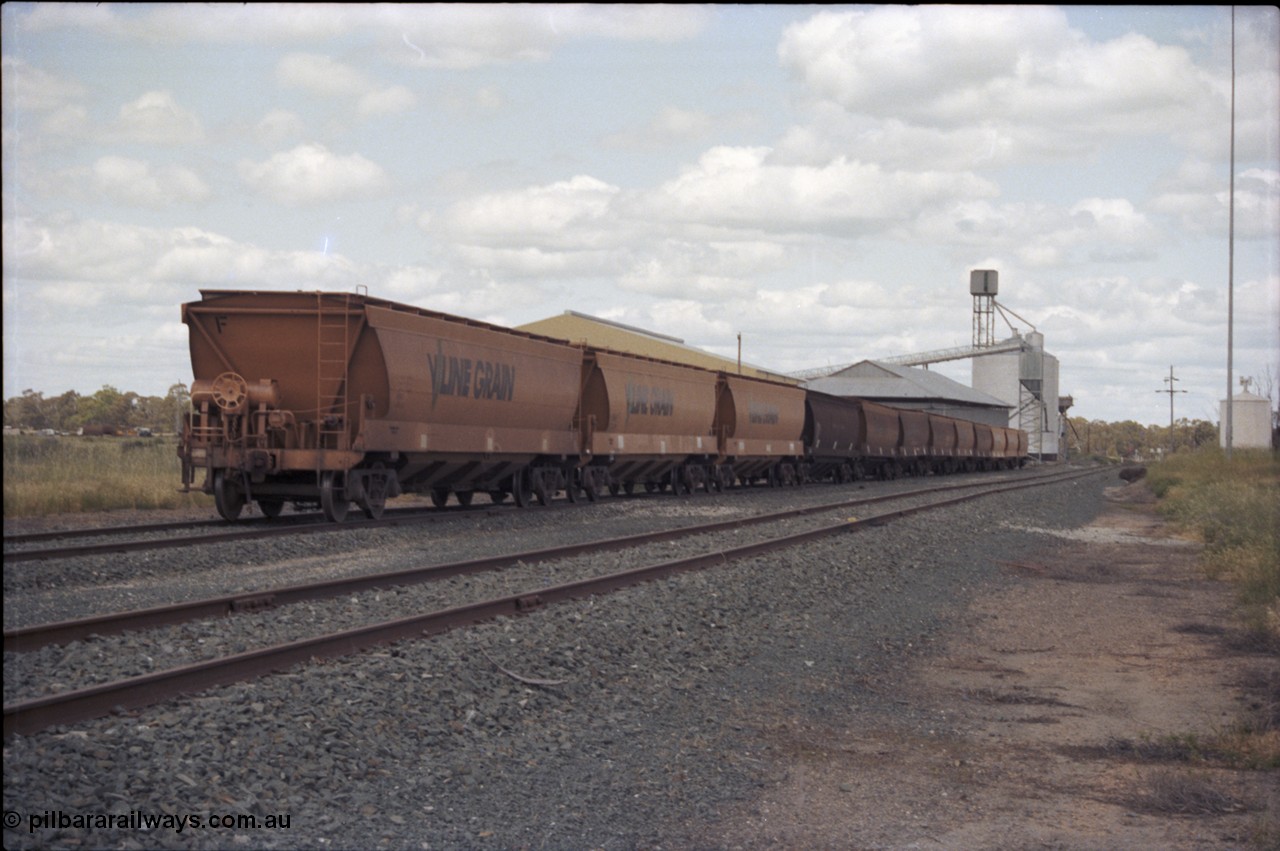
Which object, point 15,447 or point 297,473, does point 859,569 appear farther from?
point 15,447

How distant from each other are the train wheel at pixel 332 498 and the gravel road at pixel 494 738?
23.9 ft

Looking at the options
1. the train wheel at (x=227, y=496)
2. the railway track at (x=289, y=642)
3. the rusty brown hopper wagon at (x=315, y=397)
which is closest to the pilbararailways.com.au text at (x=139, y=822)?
the railway track at (x=289, y=642)

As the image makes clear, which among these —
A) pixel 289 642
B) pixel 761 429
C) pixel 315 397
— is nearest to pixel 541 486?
pixel 315 397

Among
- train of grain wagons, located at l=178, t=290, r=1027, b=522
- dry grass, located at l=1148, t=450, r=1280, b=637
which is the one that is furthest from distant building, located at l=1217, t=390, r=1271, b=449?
train of grain wagons, located at l=178, t=290, r=1027, b=522

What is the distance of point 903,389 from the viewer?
90.1 m

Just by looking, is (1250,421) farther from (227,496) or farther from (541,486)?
(227,496)

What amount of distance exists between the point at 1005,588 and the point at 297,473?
10323 millimetres

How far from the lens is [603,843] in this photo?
5.15 metres

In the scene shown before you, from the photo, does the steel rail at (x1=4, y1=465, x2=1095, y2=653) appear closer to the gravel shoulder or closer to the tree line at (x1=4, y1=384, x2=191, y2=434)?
the gravel shoulder

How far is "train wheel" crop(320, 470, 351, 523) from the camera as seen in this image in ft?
55.1

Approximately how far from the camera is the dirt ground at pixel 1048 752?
551 centimetres

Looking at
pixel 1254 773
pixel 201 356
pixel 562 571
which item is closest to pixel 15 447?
pixel 201 356

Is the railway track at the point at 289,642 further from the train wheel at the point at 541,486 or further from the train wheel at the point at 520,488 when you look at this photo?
the train wheel at the point at 541,486

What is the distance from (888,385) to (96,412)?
6075cm
